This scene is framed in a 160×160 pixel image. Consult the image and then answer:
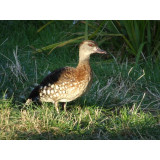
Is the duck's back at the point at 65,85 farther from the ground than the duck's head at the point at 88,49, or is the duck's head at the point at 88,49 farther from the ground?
the duck's head at the point at 88,49

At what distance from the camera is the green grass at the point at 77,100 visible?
5.04 metres

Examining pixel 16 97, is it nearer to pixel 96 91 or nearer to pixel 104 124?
pixel 96 91

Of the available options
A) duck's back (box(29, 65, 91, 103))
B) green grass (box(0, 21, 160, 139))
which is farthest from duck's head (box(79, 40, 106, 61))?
green grass (box(0, 21, 160, 139))

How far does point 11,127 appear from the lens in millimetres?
5121

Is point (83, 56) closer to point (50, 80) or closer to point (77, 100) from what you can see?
point (50, 80)

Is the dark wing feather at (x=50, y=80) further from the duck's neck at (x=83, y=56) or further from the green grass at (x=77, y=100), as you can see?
the duck's neck at (x=83, y=56)

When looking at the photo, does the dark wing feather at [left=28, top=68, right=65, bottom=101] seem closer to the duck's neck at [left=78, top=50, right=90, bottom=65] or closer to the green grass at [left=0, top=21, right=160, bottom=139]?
the green grass at [left=0, top=21, right=160, bottom=139]

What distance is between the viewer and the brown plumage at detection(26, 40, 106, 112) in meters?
5.59

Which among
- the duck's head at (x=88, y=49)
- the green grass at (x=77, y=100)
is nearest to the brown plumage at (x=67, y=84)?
the duck's head at (x=88, y=49)

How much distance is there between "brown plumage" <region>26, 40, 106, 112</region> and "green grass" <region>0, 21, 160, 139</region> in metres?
0.18

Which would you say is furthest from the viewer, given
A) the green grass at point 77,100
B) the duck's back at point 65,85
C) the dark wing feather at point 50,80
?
the dark wing feather at point 50,80

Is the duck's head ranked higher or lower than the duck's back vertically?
higher

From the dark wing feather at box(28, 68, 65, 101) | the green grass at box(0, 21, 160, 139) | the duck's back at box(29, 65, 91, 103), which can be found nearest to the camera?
the green grass at box(0, 21, 160, 139)

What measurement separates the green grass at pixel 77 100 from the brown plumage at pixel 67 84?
176 millimetres
